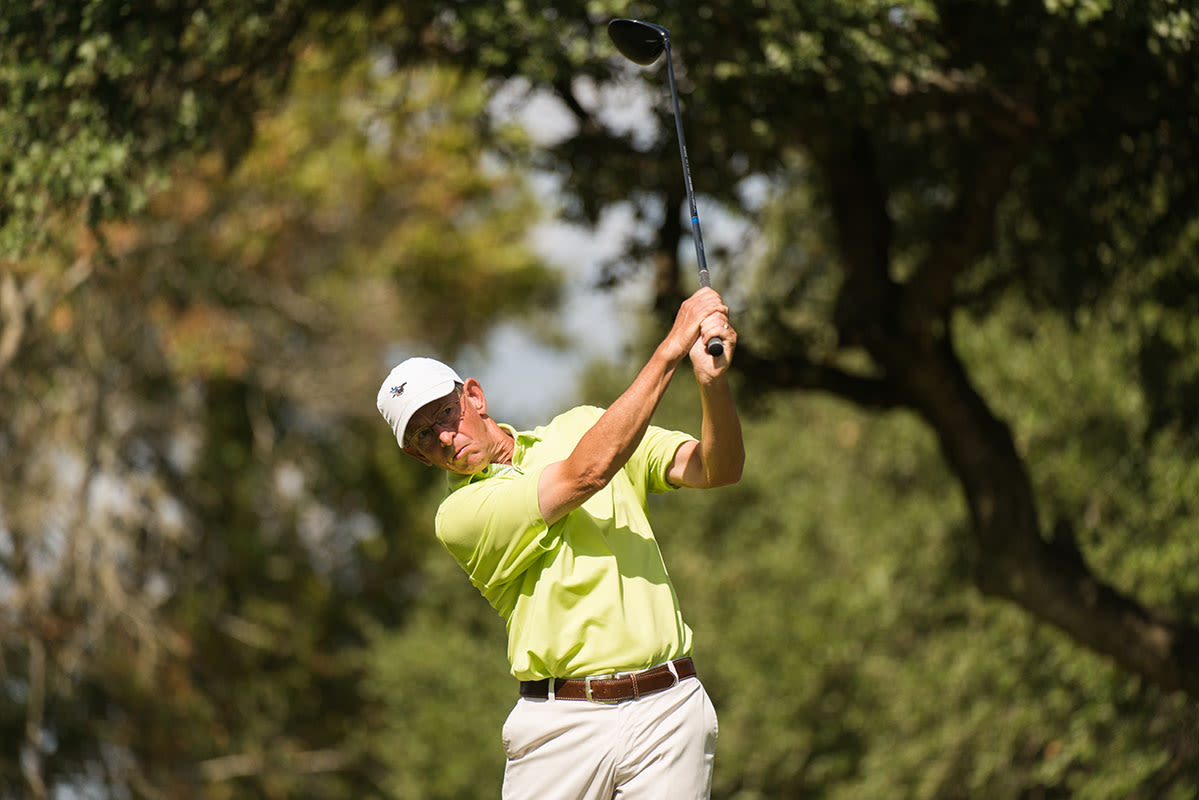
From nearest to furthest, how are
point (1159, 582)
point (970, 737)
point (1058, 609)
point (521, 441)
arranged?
point (521, 441) → point (1058, 609) → point (1159, 582) → point (970, 737)

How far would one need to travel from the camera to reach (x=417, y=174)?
700 inches

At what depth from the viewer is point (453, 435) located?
4.06m

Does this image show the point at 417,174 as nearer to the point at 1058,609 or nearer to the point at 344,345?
the point at 344,345

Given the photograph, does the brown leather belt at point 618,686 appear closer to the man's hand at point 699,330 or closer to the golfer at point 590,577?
the golfer at point 590,577

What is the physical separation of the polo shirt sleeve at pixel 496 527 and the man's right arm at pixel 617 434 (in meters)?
0.06

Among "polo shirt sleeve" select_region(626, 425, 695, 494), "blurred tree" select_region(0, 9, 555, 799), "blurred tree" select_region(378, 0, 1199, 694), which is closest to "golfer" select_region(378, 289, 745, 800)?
"polo shirt sleeve" select_region(626, 425, 695, 494)

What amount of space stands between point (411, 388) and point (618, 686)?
100 cm

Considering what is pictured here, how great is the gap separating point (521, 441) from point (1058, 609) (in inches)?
161

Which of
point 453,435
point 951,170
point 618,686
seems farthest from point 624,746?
point 951,170

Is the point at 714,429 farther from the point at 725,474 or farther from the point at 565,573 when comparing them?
the point at 565,573

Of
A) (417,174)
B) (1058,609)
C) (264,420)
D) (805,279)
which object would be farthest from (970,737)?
(264,420)

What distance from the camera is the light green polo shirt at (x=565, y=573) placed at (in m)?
3.88

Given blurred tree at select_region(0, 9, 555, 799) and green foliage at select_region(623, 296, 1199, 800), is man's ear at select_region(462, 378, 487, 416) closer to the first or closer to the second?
green foliage at select_region(623, 296, 1199, 800)

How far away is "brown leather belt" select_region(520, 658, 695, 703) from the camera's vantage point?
12.7ft
